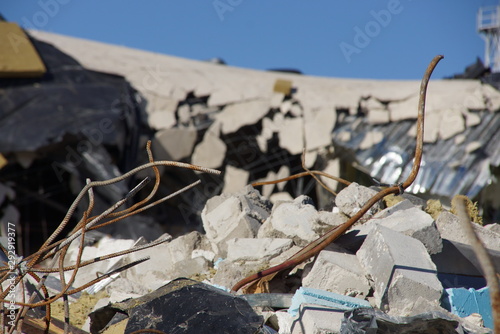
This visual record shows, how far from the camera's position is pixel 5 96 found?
8086 mm

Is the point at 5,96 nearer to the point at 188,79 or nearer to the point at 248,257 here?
the point at 188,79

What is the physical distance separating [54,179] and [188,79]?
9.56 feet

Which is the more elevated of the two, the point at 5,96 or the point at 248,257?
the point at 248,257

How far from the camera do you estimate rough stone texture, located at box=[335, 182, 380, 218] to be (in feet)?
12.2

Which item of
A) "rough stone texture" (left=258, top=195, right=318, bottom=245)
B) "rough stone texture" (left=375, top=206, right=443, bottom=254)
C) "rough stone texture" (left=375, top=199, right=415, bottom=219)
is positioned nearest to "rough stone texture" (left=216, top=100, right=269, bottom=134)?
"rough stone texture" (left=258, top=195, right=318, bottom=245)

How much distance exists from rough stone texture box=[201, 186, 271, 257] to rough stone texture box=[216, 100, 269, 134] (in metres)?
4.74

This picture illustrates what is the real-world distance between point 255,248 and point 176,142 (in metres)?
5.70

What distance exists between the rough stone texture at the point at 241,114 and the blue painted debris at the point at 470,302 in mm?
6287

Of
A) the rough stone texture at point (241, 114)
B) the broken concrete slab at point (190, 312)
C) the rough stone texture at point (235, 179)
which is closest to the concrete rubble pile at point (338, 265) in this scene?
the broken concrete slab at point (190, 312)

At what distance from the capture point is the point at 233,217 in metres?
4.17

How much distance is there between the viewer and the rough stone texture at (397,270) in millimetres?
2887

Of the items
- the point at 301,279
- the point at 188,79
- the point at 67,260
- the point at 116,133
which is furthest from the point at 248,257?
the point at 188,79

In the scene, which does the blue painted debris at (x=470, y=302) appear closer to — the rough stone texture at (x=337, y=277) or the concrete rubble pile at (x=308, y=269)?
the concrete rubble pile at (x=308, y=269)

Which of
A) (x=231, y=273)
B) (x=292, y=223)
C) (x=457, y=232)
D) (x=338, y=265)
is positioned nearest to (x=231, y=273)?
(x=231, y=273)
